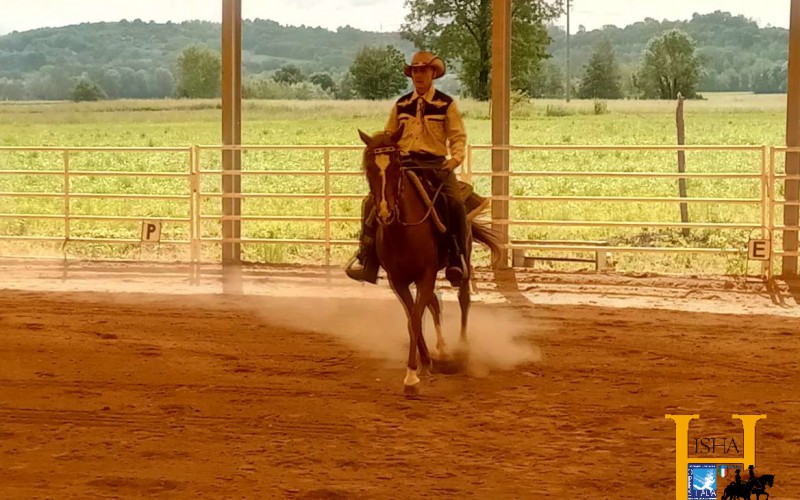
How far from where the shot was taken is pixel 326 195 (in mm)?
11305

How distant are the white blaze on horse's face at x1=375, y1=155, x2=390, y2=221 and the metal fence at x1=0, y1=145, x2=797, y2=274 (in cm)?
305

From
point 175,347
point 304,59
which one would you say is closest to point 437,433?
point 175,347

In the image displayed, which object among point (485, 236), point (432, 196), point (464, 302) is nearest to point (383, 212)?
point (432, 196)

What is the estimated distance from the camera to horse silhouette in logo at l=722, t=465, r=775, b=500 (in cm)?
400

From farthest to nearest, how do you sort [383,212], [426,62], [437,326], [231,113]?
[231,113] → [437,326] → [426,62] → [383,212]

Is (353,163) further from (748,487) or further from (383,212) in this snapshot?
(748,487)

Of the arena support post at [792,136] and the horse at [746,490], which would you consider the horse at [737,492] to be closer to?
the horse at [746,490]

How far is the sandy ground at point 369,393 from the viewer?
4.54 meters

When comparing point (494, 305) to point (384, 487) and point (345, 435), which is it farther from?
point (384, 487)

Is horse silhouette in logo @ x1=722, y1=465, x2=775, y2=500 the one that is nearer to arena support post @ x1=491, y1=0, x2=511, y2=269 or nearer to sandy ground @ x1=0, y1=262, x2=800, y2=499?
sandy ground @ x1=0, y1=262, x2=800, y2=499

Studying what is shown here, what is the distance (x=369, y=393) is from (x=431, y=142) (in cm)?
159

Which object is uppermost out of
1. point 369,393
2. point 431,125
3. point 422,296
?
point 431,125

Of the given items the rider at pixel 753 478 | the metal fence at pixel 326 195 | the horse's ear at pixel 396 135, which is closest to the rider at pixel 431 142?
the horse's ear at pixel 396 135

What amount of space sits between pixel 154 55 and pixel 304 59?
3.34 meters
